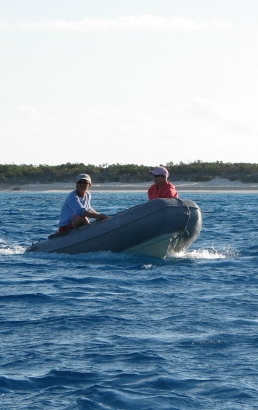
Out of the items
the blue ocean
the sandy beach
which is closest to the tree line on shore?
the sandy beach

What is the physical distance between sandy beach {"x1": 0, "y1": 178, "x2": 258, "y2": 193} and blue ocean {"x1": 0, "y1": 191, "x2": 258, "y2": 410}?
50.4 metres

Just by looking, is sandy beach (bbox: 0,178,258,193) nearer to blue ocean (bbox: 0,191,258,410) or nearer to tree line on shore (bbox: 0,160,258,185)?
tree line on shore (bbox: 0,160,258,185)

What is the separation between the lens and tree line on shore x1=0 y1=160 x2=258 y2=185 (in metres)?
70.4

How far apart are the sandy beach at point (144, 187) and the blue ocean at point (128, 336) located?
5037 centimetres

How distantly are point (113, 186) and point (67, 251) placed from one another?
53786 millimetres

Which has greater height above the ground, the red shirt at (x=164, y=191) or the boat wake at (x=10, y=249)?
the red shirt at (x=164, y=191)

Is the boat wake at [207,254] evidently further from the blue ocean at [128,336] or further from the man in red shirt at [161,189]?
the blue ocean at [128,336]

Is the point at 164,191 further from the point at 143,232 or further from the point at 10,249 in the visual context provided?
the point at 10,249

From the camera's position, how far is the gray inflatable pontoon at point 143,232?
15.0m

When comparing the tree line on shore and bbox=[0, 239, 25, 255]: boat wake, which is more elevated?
the tree line on shore

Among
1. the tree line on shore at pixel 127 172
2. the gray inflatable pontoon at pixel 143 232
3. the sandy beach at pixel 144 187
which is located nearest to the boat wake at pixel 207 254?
the gray inflatable pontoon at pixel 143 232

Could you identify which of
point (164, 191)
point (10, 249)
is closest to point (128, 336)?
point (164, 191)

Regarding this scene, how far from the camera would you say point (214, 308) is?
1025cm

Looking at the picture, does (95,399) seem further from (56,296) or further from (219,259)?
(219,259)
